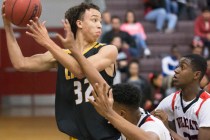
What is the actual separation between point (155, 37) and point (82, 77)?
860cm

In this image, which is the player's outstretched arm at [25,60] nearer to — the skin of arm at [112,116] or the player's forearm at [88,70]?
the player's forearm at [88,70]

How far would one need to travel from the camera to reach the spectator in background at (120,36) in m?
11.5

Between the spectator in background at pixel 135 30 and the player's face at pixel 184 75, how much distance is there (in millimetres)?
7096

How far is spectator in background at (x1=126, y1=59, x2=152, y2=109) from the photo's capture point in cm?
969

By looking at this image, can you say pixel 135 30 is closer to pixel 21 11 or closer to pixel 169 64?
pixel 169 64

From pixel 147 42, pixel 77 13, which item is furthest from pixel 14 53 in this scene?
pixel 147 42

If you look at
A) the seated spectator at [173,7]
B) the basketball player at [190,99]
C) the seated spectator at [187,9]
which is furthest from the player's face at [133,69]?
the basketball player at [190,99]

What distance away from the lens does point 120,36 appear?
38.5 feet

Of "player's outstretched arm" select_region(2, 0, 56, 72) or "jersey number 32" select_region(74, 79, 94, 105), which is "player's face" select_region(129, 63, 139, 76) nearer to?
"player's outstretched arm" select_region(2, 0, 56, 72)

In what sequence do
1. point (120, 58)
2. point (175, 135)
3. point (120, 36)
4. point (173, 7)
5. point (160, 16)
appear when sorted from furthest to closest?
1. point (173, 7)
2. point (160, 16)
3. point (120, 36)
4. point (120, 58)
5. point (175, 135)

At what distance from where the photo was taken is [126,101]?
14.7ft

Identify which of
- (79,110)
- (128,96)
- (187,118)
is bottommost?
(187,118)

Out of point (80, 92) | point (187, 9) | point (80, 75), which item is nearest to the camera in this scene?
point (80, 75)

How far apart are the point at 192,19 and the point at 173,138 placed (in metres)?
8.91
